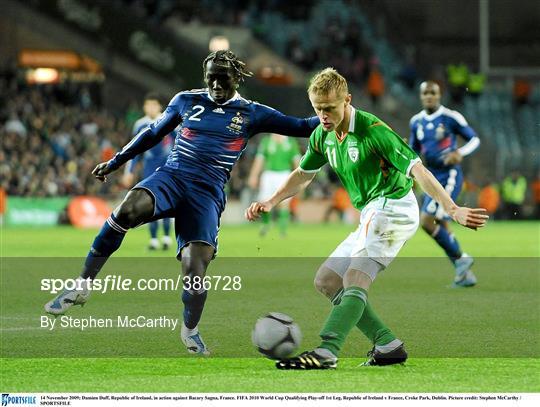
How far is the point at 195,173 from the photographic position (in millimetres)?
8797

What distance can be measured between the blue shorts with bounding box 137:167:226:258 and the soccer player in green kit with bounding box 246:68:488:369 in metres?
0.75

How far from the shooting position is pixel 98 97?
34156 mm

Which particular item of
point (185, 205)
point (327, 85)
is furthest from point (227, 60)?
point (327, 85)

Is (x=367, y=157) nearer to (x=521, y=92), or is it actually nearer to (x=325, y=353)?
(x=325, y=353)

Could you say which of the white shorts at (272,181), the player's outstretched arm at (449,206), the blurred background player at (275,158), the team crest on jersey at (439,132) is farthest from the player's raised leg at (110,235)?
the white shorts at (272,181)

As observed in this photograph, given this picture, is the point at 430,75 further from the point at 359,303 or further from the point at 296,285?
the point at 359,303

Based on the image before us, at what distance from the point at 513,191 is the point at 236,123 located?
23.1 meters

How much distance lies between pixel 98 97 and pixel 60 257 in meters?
18.0

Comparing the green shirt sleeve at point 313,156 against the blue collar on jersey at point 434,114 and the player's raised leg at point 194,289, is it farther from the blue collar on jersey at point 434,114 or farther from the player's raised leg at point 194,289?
the blue collar on jersey at point 434,114

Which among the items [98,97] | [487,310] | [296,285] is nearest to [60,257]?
[296,285]

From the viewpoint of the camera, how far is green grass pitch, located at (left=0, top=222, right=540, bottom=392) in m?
7.16

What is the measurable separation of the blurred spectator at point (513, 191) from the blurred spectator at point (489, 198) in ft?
0.67

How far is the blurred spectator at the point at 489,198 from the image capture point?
31266 mm

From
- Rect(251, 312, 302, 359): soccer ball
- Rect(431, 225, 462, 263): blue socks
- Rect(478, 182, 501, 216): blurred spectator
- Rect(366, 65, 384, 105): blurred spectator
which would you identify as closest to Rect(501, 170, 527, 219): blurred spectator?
Rect(478, 182, 501, 216): blurred spectator
